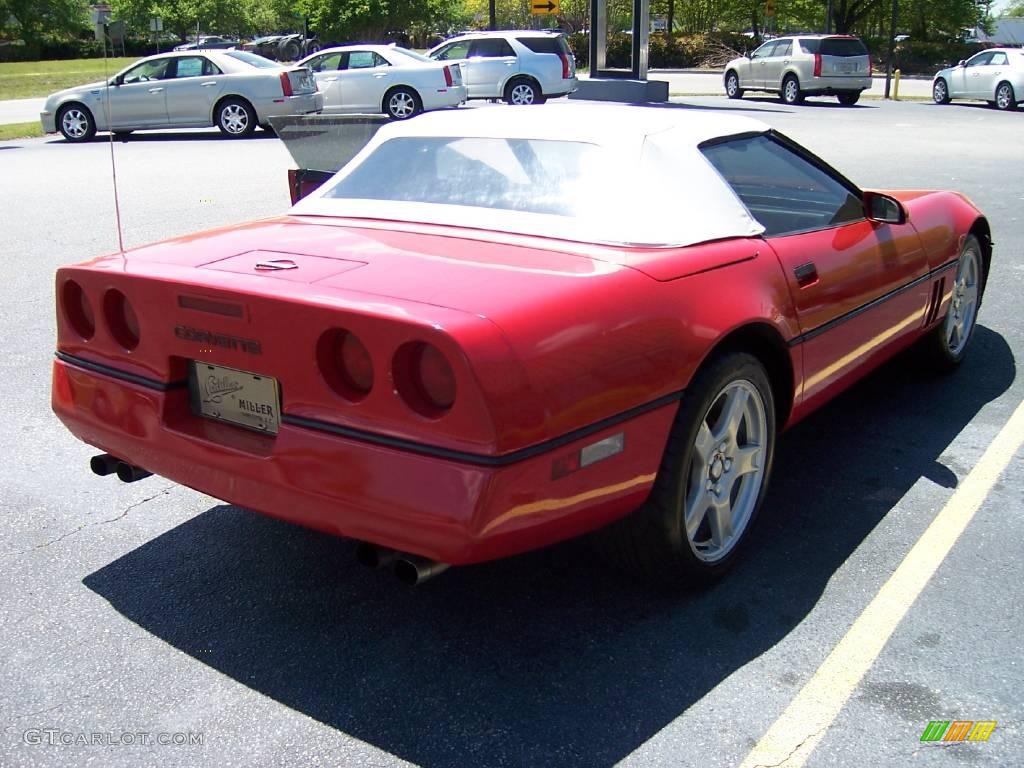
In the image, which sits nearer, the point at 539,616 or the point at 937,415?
the point at 539,616

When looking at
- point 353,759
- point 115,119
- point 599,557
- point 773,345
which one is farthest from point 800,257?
point 115,119

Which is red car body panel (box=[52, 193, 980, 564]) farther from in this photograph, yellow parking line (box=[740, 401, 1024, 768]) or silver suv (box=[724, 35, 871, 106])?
silver suv (box=[724, 35, 871, 106])

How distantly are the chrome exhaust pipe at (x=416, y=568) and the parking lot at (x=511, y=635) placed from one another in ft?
1.18

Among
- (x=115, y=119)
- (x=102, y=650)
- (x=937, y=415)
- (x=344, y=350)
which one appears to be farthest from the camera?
(x=115, y=119)

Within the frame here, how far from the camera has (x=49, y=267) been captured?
25.5 ft

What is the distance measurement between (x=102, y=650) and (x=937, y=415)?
12.0ft

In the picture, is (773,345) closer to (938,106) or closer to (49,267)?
(49,267)

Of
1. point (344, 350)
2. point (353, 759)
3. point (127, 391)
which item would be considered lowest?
point (353, 759)

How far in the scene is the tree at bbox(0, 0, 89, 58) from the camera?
59188 millimetres

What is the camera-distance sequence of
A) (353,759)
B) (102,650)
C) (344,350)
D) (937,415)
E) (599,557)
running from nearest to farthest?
(353,759)
(344,350)
(102,650)
(599,557)
(937,415)

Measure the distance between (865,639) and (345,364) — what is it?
1659mm

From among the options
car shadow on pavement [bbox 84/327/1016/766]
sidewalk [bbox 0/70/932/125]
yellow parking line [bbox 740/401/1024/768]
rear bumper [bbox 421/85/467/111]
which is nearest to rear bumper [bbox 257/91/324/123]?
rear bumper [bbox 421/85/467/111]

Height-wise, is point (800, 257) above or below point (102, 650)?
above

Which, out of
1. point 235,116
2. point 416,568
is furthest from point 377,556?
point 235,116
